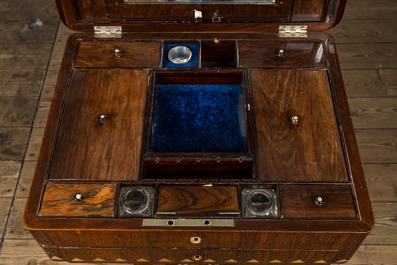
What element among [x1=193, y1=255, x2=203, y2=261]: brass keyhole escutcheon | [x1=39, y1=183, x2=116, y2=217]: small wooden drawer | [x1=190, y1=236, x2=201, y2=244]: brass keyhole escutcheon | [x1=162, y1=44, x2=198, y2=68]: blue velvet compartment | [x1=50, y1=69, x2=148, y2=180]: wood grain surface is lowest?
[x1=193, y1=255, x2=203, y2=261]: brass keyhole escutcheon

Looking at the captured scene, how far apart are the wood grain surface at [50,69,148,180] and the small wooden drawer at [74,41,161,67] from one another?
1.6 inches

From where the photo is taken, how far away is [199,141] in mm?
1344

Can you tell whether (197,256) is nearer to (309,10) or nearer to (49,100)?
(309,10)

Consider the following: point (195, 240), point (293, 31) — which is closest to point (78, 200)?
point (195, 240)

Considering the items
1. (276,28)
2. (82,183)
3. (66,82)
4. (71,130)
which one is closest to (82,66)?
(66,82)

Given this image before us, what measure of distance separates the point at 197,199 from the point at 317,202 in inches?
13.9

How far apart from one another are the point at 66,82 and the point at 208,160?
606 mm

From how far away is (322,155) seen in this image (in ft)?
4.10

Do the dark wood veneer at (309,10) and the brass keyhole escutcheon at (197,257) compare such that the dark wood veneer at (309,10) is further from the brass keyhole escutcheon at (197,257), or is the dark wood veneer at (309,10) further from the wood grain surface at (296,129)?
the brass keyhole escutcheon at (197,257)

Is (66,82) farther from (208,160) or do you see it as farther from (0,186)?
(0,186)

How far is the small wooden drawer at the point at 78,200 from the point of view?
1.16m

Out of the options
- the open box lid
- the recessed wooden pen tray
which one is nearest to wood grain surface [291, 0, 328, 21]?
the open box lid

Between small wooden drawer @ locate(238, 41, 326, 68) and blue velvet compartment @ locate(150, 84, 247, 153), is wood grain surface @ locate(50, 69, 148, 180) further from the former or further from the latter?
small wooden drawer @ locate(238, 41, 326, 68)

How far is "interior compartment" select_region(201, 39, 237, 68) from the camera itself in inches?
59.4
